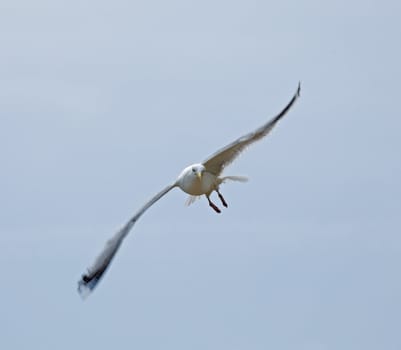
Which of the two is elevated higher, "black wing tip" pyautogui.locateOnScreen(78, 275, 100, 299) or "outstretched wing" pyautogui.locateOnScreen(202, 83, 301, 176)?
"outstretched wing" pyautogui.locateOnScreen(202, 83, 301, 176)

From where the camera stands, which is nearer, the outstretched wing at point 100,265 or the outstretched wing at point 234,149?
the outstretched wing at point 100,265

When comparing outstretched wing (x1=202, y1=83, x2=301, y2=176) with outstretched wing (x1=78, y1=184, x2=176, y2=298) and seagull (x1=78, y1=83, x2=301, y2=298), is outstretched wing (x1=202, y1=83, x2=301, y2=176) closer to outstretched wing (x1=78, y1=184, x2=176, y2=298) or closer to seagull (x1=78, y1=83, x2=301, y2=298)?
seagull (x1=78, y1=83, x2=301, y2=298)

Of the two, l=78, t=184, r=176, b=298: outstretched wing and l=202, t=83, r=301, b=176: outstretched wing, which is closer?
l=78, t=184, r=176, b=298: outstretched wing

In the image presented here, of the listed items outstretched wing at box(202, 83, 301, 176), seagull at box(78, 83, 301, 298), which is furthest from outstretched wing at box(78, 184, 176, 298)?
outstretched wing at box(202, 83, 301, 176)

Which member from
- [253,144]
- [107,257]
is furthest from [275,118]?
[107,257]

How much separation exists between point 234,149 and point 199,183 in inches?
55.9

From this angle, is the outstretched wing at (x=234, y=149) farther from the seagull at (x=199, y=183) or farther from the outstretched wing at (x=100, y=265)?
the outstretched wing at (x=100, y=265)

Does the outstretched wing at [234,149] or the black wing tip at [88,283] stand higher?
the outstretched wing at [234,149]

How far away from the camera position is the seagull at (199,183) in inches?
2483

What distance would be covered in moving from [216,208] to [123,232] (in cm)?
217

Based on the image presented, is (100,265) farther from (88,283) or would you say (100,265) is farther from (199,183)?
(199,183)

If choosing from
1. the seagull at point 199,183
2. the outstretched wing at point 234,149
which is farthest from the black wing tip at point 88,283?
the outstretched wing at point 234,149

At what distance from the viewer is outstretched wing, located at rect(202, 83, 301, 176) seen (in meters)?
63.7

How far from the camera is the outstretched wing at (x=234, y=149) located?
63.7 metres
